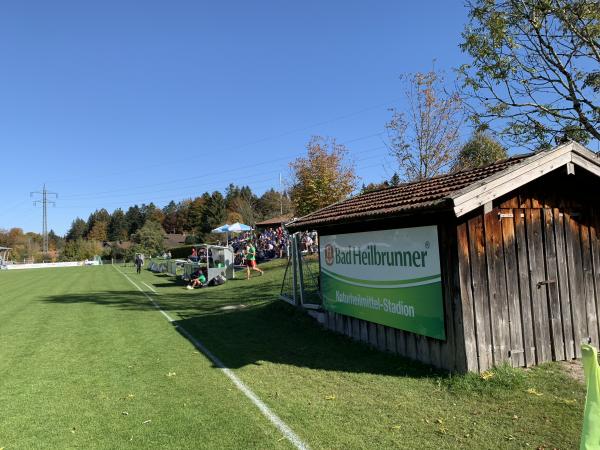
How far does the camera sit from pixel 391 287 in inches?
325

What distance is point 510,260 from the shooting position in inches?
284

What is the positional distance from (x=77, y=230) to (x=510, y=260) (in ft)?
554

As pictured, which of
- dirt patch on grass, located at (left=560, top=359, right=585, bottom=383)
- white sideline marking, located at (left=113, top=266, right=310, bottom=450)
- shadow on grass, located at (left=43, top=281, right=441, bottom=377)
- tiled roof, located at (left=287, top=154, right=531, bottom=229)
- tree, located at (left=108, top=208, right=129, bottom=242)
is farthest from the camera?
tree, located at (left=108, top=208, right=129, bottom=242)

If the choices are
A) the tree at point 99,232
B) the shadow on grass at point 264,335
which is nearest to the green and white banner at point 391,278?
the shadow on grass at point 264,335

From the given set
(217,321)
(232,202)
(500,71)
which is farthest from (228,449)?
(232,202)

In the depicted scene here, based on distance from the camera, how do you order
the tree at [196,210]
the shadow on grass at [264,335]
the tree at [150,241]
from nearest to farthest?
1. the shadow on grass at [264,335]
2. the tree at [150,241]
3. the tree at [196,210]

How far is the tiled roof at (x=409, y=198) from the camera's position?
23.5ft

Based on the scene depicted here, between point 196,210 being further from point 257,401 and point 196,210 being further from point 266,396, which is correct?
point 257,401

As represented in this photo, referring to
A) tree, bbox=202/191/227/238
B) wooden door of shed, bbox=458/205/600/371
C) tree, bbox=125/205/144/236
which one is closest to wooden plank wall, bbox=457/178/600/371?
wooden door of shed, bbox=458/205/600/371

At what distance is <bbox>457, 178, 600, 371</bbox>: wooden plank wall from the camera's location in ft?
22.5

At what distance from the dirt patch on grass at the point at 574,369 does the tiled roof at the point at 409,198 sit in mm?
3011

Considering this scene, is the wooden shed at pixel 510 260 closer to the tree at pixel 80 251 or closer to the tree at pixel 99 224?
the tree at pixel 80 251

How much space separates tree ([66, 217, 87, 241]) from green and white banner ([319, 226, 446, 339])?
528 ft

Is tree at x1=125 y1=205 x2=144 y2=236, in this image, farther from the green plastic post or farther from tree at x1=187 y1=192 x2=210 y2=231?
the green plastic post
